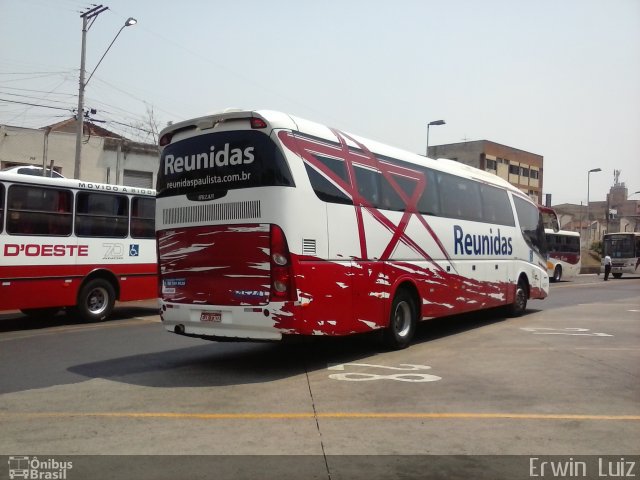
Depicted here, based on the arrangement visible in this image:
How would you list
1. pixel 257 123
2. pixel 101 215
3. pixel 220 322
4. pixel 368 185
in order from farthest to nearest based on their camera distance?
pixel 101 215
pixel 368 185
pixel 220 322
pixel 257 123

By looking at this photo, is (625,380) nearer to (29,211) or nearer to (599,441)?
(599,441)

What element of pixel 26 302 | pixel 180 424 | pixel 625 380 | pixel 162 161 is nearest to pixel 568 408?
pixel 625 380

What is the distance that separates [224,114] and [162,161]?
1444mm

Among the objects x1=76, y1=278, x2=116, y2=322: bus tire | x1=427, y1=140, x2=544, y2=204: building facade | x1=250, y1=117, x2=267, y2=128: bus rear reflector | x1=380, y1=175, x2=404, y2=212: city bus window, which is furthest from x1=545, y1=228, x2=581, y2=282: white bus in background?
x1=250, y1=117, x2=267, y2=128: bus rear reflector

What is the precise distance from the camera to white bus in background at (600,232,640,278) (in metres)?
38.6

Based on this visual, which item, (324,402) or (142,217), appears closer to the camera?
(324,402)

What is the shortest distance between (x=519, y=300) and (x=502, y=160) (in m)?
58.7

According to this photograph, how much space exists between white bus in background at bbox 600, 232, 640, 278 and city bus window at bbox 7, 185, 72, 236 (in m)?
37.4

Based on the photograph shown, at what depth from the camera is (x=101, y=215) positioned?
12.9 metres

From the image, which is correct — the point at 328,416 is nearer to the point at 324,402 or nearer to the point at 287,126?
the point at 324,402

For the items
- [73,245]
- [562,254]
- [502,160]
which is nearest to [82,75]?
[73,245]

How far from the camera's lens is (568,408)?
5977 millimetres

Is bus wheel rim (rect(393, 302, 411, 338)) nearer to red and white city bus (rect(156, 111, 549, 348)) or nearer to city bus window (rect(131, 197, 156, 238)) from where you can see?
red and white city bus (rect(156, 111, 549, 348))

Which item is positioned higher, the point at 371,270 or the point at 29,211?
the point at 29,211
